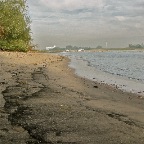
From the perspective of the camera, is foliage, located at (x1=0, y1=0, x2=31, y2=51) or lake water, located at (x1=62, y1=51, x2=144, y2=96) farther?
foliage, located at (x1=0, y1=0, x2=31, y2=51)

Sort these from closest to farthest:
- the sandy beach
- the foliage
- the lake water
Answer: the sandy beach
the lake water
the foliage

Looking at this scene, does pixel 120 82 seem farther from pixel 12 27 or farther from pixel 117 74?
pixel 12 27

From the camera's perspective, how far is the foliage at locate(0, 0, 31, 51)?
4781 centimetres

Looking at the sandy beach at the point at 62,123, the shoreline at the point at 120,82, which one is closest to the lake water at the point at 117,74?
the shoreline at the point at 120,82

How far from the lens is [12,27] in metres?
48.8

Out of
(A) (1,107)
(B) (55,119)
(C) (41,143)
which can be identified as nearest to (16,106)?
(A) (1,107)

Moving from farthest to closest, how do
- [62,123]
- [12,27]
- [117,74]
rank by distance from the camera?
1. [12,27]
2. [117,74]
3. [62,123]

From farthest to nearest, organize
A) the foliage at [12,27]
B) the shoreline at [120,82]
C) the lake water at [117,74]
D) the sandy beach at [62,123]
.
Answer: the foliage at [12,27]
the lake water at [117,74]
the shoreline at [120,82]
the sandy beach at [62,123]

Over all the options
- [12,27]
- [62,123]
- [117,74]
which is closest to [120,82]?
[117,74]

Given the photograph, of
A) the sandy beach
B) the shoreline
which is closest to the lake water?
the shoreline

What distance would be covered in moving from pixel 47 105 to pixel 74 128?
227 centimetres

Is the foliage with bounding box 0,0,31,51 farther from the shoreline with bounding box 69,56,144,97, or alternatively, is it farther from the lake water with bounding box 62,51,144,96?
the shoreline with bounding box 69,56,144,97

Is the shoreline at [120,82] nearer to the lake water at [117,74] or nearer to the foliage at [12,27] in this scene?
the lake water at [117,74]

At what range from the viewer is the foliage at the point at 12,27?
157 feet
